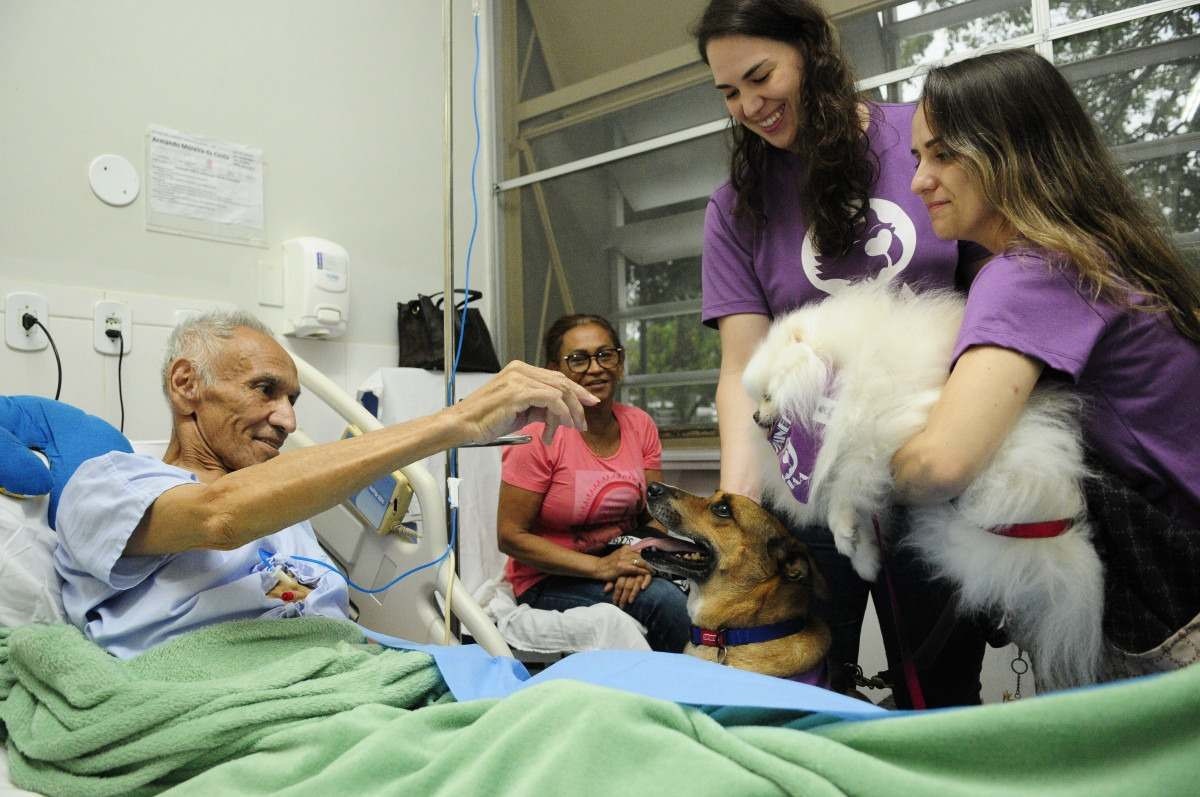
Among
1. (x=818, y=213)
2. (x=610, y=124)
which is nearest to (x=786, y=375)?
(x=818, y=213)

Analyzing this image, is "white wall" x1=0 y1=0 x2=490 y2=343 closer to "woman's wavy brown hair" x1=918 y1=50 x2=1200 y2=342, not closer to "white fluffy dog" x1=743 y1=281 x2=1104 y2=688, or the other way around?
"white fluffy dog" x1=743 y1=281 x2=1104 y2=688

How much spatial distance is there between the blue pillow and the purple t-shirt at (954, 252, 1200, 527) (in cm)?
161

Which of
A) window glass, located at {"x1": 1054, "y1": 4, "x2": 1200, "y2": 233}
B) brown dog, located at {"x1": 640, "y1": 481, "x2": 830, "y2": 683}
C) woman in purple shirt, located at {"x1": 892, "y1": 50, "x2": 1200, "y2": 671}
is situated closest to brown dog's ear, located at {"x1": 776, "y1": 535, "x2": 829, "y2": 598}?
brown dog, located at {"x1": 640, "y1": 481, "x2": 830, "y2": 683}

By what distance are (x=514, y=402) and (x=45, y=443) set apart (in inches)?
39.1

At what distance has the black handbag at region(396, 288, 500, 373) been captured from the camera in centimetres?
329

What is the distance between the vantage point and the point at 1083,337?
41.7 inches

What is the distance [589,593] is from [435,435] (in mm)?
1197

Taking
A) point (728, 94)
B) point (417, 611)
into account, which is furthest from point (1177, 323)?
point (417, 611)

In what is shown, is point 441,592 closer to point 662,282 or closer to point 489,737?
point 489,737

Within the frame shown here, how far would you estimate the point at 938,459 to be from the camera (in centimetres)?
109

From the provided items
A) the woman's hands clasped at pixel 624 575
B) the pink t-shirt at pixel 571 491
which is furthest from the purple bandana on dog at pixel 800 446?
the pink t-shirt at pixel 571 491

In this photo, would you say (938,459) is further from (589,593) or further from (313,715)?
(589,593)

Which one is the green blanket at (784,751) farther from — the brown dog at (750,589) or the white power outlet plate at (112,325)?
the white power outlet plate at (112,325)

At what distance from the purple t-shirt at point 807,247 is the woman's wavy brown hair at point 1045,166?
11.2 inches
